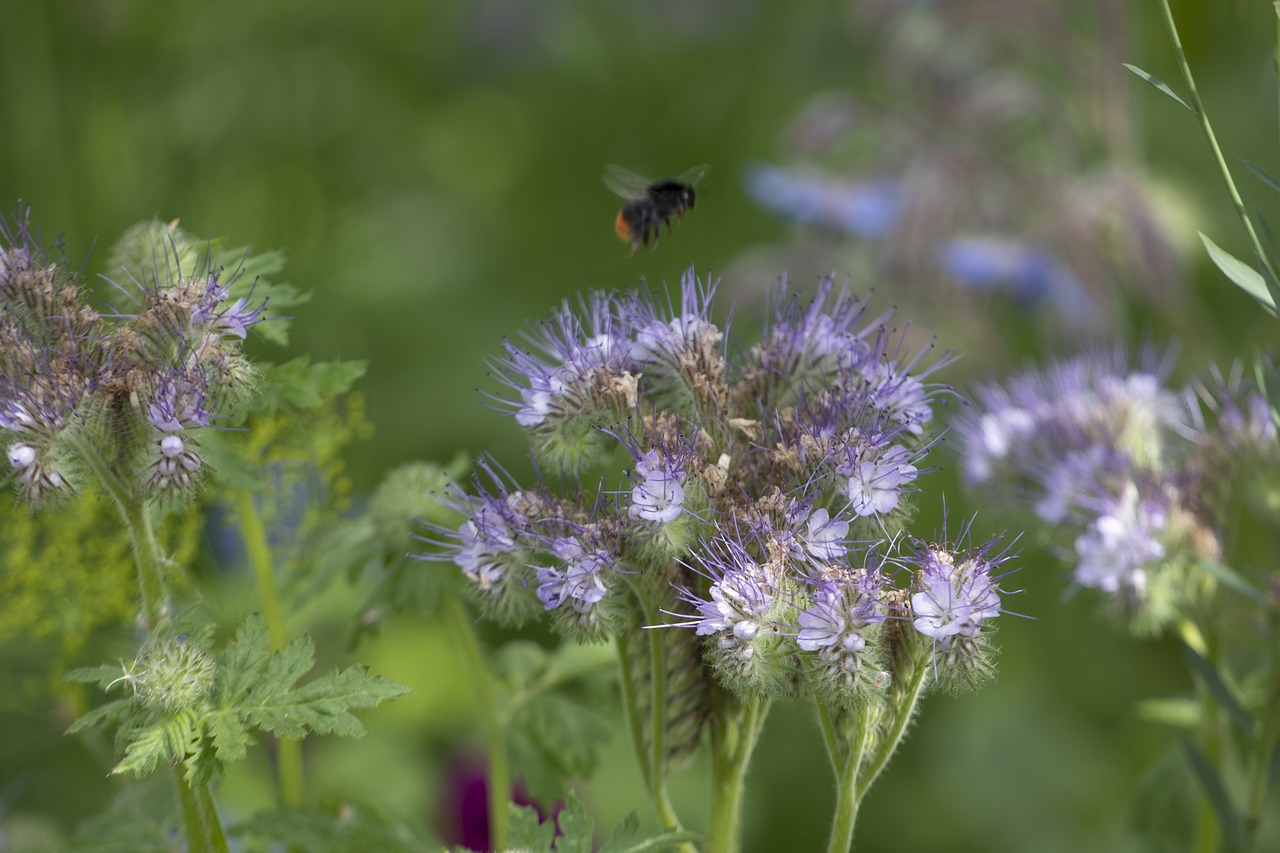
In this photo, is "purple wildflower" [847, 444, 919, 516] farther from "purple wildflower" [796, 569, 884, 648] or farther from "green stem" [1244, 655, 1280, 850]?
"green stem" [1244, 655, 1280, 850]

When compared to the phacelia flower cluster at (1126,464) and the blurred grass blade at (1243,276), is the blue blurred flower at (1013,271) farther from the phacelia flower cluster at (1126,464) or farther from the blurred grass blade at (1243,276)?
the blurred grass blade at (1243,276)

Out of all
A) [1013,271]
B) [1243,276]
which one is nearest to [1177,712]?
[1243,276]

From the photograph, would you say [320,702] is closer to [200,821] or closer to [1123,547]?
[200,821]

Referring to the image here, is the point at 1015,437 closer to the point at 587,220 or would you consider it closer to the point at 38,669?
the point at 38,669

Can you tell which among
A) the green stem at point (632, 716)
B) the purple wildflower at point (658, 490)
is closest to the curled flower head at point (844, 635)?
the purple wildflower at point (658, 490)

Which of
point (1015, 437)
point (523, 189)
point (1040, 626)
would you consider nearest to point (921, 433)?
point (1015, 437)

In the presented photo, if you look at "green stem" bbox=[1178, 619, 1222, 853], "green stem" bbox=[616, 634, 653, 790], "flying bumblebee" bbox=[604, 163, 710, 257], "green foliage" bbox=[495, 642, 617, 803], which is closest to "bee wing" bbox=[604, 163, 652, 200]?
"flying bumblebee" bbox=[604, 163, 710, 257]
